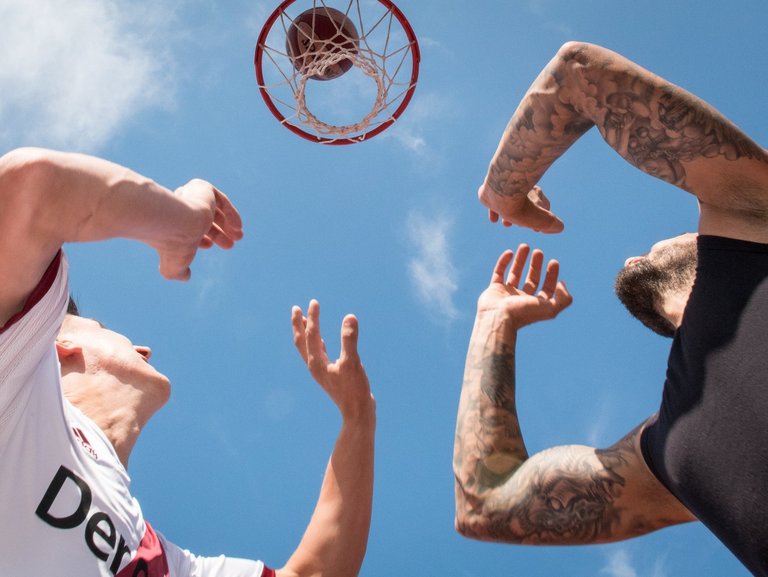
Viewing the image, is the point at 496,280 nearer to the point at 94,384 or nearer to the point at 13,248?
the point at 94,384

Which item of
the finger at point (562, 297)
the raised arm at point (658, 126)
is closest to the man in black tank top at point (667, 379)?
the raised arm at point (658, 126)

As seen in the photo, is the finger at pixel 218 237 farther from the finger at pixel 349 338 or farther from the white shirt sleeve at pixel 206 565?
the white shirt sleeve at pixel 206 565

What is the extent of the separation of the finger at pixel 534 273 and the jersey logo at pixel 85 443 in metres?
2.26

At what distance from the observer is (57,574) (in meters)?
2.13

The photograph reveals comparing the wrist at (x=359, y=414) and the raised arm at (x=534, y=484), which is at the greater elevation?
the wrist at (x=359, y=414)

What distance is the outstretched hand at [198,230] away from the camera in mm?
2238

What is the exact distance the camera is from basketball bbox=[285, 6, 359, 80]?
16.9ft

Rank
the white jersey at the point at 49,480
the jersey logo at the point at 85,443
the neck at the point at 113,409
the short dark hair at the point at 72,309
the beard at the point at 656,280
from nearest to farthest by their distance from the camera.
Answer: the white jersey at the point at 49,480, the jersey logo at the point at 85,443, the neck at the point at 113,409, the beard at the point at 656,280, the short dark hair at the point at 72,309

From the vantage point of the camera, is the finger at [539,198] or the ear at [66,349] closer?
the ear at [66,349]

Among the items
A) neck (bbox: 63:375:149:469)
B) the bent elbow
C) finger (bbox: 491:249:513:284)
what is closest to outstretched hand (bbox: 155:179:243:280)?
the bent elbow

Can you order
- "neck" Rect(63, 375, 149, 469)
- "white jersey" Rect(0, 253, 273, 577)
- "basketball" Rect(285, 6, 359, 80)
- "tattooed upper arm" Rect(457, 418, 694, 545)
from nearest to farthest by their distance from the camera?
"white jersey" Rect(0, 253, 273, 577)
"tattooed upper arm" Rect(457, 418, 694, 545)
"neck" Rect(63, 375, 149, 469)
"basketball" Rect(285, 6, 359, 80)

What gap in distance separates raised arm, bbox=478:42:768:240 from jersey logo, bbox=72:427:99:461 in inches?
88.1

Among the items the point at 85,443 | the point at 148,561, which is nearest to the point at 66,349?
the point at 85,443

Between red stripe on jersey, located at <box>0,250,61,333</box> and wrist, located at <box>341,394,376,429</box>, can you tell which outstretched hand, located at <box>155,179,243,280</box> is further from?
wrist, located at <box>341,394,376,429</box>
